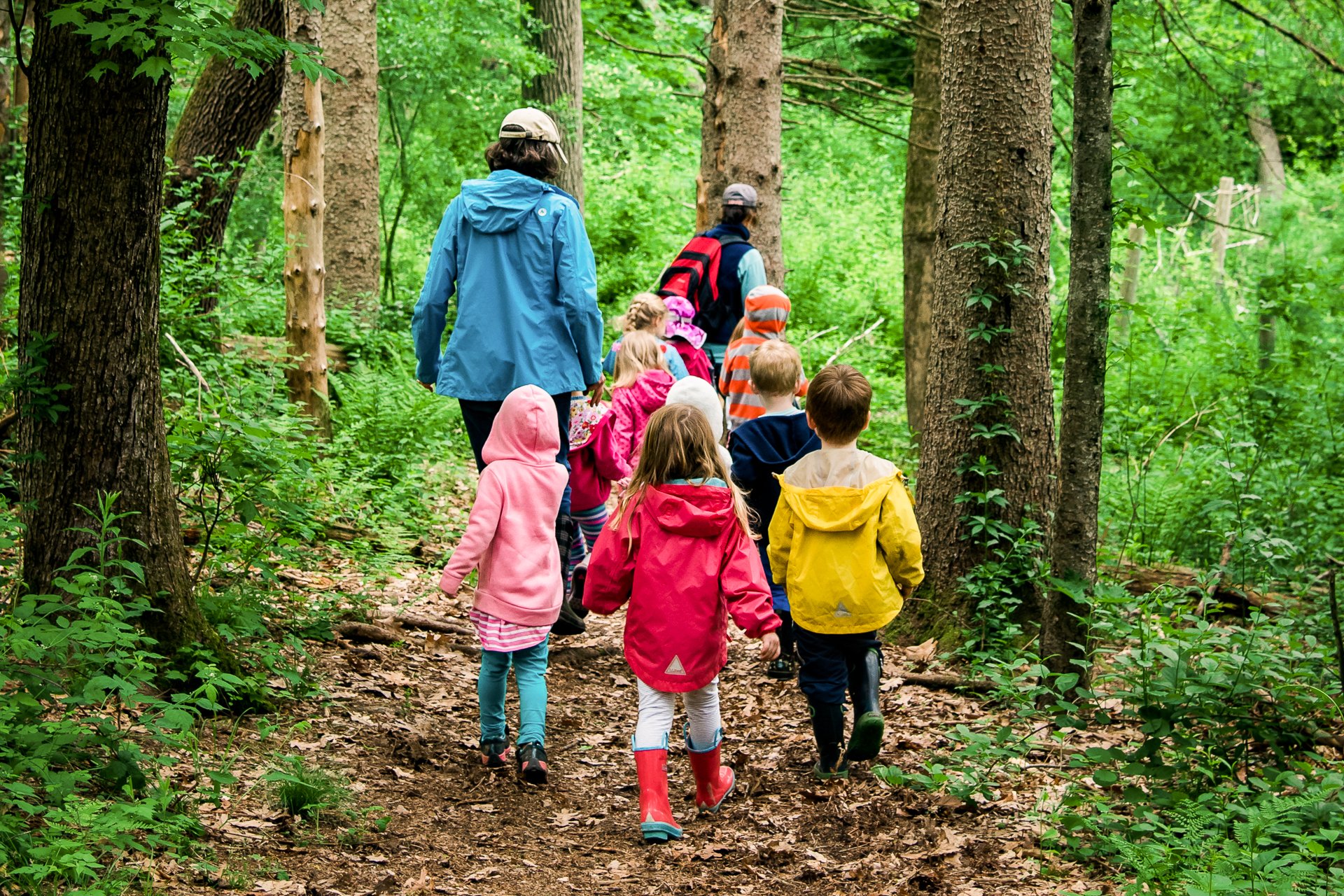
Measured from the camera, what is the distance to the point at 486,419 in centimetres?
555

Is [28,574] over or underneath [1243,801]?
Result: over

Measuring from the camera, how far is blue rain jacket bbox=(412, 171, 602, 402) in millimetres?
5355

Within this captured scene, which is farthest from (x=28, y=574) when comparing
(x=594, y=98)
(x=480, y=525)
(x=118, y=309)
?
(x=594, y=98)

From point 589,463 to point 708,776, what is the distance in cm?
234

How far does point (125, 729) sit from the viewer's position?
3.95 meters

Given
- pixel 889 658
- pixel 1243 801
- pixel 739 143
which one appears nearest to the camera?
pixel 1243 801

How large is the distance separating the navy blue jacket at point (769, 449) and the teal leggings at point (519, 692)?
4.09ft

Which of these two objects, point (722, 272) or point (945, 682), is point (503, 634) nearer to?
point (945, 682)

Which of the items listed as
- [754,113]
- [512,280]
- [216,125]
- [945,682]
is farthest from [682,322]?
[216,125]

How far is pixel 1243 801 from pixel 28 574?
459cm

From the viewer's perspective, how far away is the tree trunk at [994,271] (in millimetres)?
5773

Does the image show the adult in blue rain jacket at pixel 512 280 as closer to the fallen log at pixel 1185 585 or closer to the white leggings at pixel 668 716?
the white leggings at pixel 668 716

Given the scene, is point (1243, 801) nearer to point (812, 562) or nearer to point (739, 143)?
point (812, 562)

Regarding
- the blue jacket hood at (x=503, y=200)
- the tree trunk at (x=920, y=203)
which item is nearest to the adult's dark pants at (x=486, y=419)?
the blue jacket hood at (x=503, y=200)
